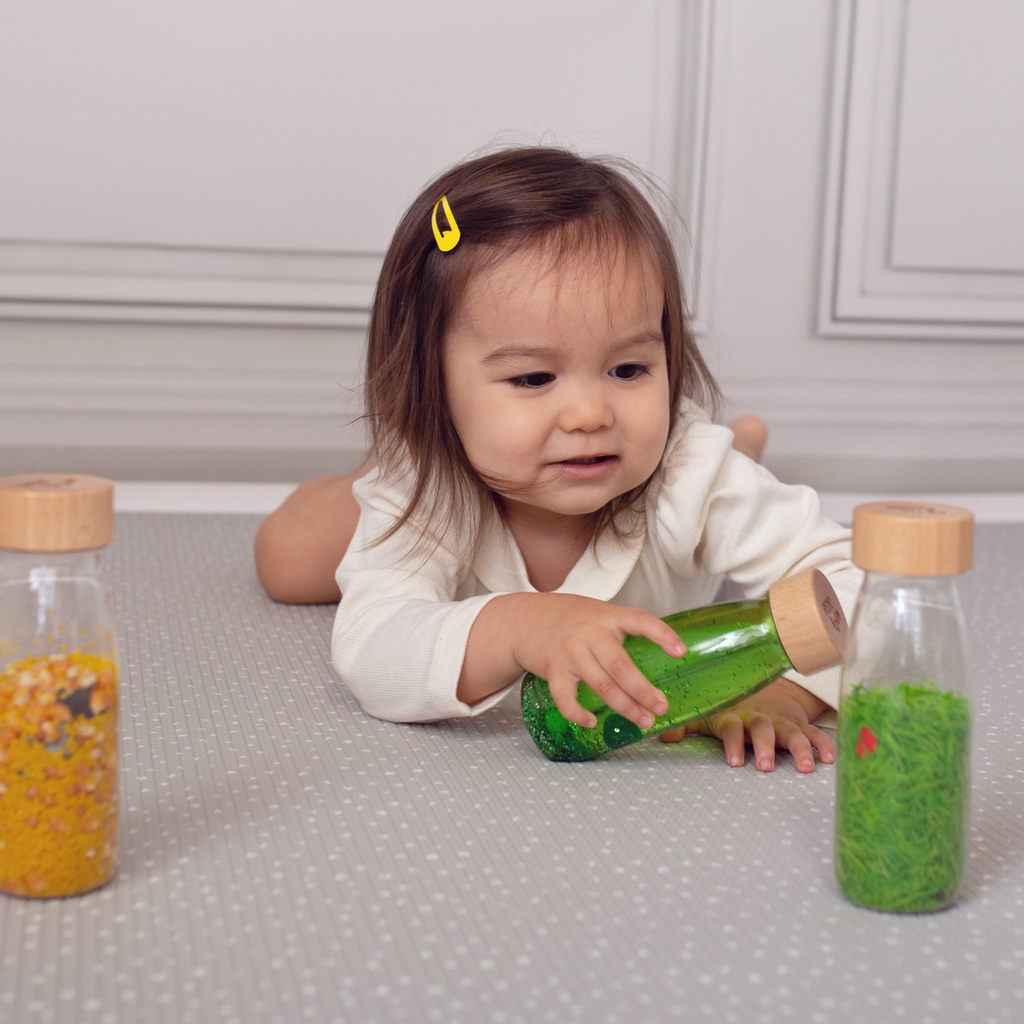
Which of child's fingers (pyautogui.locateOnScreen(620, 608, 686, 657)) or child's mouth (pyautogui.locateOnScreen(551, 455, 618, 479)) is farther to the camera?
child's mouth (pyautogui.locateOnScreen(551, 455, 618, 479))

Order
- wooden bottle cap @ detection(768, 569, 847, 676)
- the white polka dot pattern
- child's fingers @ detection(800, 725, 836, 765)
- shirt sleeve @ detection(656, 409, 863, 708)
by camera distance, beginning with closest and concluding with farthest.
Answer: the white polka dot pattern
wooden bottle cap @ detection(768, 569, 847, 676)
child's fingers @ detection(800, 725, 836, 765)
shirt sleeve @ detection(656, 409, 863, 708)

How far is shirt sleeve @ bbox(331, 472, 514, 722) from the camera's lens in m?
0.69

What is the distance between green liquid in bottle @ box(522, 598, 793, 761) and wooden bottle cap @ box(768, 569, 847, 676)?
28 millimetres

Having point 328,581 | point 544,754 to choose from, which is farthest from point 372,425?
point 544,754

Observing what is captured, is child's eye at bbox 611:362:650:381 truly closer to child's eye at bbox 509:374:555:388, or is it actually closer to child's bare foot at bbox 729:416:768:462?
child's eye at bbox 509:374:555:388

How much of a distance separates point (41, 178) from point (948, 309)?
1.25 meters

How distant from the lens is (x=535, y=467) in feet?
2.51

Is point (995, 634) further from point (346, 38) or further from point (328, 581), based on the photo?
point (346, 38)

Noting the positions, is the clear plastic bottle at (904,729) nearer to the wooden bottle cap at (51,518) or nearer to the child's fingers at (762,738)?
the child's fingers at (762,738)

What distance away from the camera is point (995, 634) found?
0.92 m

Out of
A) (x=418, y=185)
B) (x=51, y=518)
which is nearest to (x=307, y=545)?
(x=51, y=518)

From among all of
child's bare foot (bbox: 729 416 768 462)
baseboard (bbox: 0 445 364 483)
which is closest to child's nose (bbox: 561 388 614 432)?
child's bare foot (bbox: 729 416 768 462)

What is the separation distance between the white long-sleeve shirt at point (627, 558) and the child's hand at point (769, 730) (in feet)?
0.07

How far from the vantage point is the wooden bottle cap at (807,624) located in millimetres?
563
